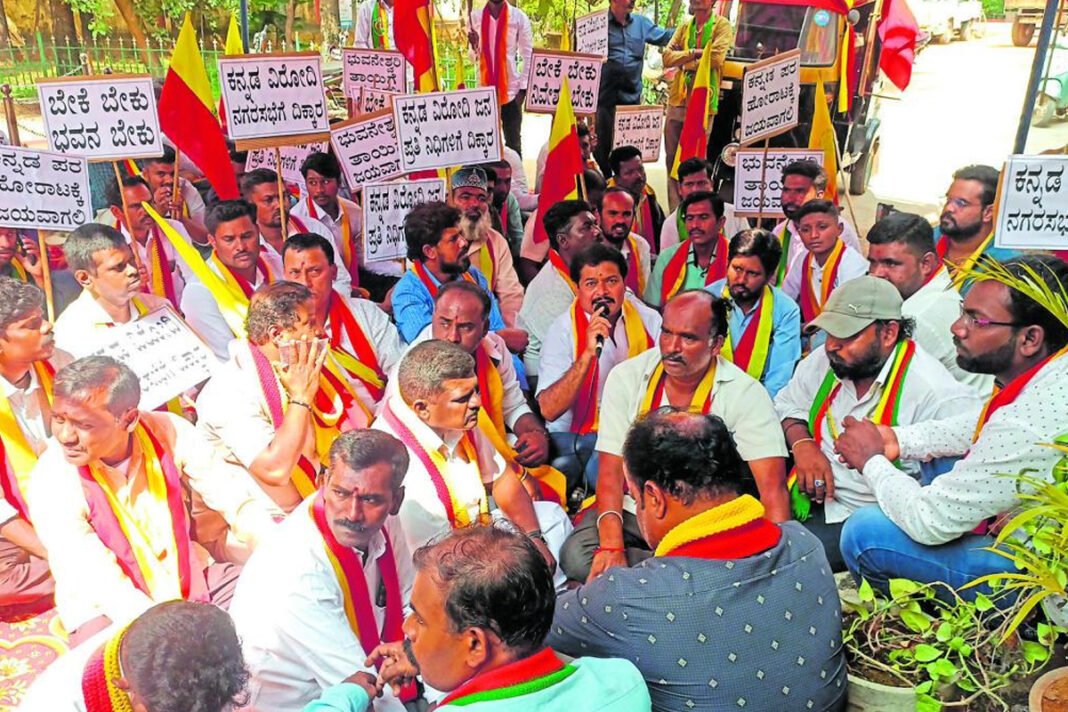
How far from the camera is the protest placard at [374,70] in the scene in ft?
25.4

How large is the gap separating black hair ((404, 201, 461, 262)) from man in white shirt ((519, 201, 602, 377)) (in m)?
0.69

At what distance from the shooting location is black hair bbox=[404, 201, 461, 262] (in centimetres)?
506

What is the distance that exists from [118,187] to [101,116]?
1095mm

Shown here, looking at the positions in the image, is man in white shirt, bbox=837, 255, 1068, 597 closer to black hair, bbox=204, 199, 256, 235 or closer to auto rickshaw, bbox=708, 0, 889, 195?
black hair, bbox=204, 199, 256, 235

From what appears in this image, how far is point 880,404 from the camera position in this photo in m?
3.79

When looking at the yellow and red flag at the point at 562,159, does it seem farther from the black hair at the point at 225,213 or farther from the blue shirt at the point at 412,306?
the black hair at the point at 225,213

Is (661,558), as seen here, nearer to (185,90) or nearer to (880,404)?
(880,404)

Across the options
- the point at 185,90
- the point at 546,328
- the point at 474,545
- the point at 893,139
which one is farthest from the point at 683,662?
the point at 893,139

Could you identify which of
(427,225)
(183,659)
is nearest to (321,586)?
(183,659)

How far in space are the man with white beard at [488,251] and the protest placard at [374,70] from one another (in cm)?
192

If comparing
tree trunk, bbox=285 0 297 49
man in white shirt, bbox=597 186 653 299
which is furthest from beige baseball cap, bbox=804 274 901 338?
tree trunk, bbox=285 0 297 49

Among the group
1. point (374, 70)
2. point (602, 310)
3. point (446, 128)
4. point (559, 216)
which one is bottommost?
point (602, 310)

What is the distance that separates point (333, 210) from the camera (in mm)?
6645

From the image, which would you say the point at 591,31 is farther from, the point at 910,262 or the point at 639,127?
the point at 910,262
